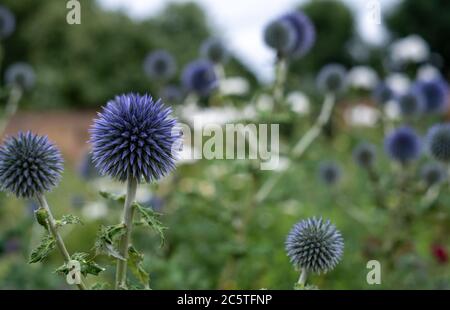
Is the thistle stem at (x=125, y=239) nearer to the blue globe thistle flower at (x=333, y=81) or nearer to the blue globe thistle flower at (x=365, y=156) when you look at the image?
the blue globe thistle flower at (x=365, y=156)

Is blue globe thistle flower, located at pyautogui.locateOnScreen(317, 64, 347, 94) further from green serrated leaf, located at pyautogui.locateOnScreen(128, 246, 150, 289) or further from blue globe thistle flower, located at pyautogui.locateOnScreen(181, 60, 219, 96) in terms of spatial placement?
green serrated leaf, located at pyautogui.locateOnScreen(128, 246, 150, 289)

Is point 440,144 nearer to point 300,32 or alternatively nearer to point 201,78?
point 300,32

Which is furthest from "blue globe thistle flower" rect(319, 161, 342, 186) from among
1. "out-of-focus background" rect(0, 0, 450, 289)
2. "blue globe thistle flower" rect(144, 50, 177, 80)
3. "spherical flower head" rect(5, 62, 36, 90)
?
"spherical flower head" rect(5, 62, 36, 90)

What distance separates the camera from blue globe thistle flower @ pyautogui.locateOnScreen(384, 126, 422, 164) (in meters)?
3.95

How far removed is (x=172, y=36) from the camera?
2569 cm

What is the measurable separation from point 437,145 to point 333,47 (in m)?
26.8

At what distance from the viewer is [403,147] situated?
3.97 meters

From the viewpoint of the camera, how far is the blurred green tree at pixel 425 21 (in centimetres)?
2441

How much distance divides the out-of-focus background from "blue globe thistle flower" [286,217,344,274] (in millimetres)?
1271

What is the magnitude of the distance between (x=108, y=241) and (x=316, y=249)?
0.68 metres

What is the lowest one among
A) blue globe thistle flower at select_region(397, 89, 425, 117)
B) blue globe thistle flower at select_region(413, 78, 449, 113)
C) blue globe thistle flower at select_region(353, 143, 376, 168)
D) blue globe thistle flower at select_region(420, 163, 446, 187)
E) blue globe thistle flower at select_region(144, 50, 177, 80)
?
blue globe thistle flower at select_region(420, 163, 446, 187)

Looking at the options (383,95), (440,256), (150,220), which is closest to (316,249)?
(150,220)

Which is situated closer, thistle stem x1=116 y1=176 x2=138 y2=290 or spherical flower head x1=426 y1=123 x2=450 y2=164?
thistle stem x1=116 y1=176 x2=138 y2=290
